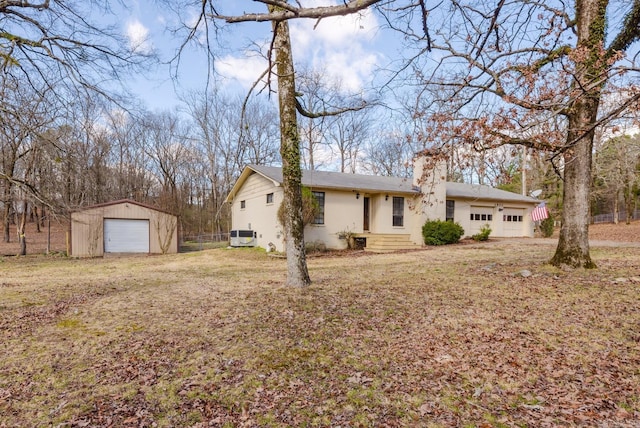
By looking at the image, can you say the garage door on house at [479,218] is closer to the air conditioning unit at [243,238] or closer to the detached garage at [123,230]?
the air conditioning unit at [243,238]

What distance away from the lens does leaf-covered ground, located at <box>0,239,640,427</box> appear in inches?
104

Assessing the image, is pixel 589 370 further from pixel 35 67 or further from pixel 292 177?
pixel 35 67

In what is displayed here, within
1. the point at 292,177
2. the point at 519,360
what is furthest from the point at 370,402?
the point at 292,177

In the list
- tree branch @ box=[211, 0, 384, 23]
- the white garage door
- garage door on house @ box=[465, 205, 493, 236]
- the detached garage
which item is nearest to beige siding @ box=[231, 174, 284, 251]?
the detached garage

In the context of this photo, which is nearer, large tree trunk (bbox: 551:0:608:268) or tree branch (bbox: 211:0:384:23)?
tree branch (bbox: 211:0:384:23)

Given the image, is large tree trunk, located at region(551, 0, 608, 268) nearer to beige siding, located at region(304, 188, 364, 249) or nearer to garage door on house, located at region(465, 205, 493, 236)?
beige siding, located at region(304, 188, 364, 249)

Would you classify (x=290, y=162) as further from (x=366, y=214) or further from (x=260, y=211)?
(x=366, y=214)

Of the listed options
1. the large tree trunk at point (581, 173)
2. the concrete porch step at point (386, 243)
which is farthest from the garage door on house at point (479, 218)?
the large tree trunk at point (581, 173)

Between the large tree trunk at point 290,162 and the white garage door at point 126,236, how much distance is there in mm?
12739

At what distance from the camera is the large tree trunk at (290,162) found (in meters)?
6.10

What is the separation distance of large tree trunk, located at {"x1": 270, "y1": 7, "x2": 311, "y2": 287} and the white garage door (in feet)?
41.8

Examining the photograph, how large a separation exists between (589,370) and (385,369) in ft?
6.30

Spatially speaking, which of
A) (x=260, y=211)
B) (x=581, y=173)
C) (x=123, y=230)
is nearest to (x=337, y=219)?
(x=260, y=211)

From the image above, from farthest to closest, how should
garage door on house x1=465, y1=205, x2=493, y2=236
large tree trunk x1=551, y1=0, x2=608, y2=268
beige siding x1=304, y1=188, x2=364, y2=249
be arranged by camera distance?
1. garage door on house x1=465, y1=205, x2=493, y2=236
2. beige siding x1=304, y1=188, x2=364, y2=249
3. large tree trunk x1=551, y1=0, x2=608, y2=268
